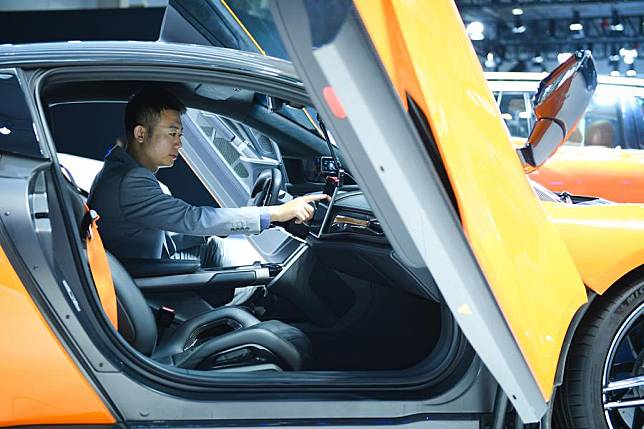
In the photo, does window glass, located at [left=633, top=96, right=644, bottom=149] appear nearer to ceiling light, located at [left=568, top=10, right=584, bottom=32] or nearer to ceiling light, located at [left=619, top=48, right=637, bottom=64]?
ceiling light, located at [left=619, top=48, right=637, bottom=64]

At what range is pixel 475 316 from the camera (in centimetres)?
174

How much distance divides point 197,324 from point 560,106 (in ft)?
4.59

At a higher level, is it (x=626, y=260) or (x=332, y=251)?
(x=332, y=251)

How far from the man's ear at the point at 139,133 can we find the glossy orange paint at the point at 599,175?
4.38 m

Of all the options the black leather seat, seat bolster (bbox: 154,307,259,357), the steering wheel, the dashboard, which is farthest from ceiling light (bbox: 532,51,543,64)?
the black leather seat

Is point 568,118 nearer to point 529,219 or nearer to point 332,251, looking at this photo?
point 529,219

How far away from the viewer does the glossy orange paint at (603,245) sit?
2234 millimetres

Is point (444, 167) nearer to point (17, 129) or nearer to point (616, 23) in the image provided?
point (17, 129)

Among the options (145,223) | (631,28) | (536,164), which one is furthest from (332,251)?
(631,28)

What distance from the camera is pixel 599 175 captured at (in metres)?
6.60

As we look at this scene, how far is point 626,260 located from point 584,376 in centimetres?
34

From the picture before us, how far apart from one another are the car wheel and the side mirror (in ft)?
1.46

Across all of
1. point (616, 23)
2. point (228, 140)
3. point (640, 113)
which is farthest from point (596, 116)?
point (616, 23)

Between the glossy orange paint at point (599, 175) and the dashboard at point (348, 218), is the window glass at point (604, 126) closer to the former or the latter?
the glossy orange paint at point (599, 175)
